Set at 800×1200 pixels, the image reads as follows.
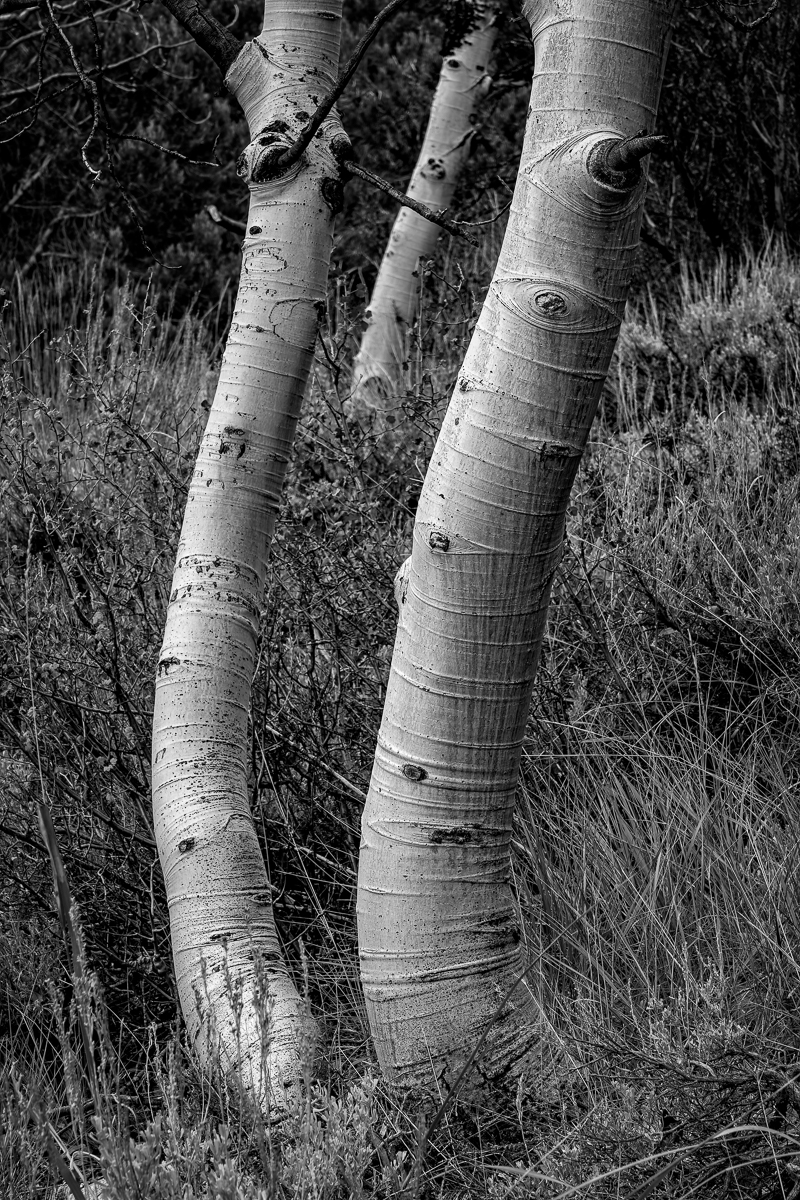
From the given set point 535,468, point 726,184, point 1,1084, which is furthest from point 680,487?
point 726,184

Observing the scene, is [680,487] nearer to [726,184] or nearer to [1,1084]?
[1,1084]

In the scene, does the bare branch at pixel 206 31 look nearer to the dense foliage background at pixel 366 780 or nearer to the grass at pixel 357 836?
the dense foliage background at pixel 366 780

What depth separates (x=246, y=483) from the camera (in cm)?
210

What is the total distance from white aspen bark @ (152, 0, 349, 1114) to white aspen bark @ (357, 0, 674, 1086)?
1.21 ft

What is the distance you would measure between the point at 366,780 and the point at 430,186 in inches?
199

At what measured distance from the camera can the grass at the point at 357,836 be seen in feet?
4.79

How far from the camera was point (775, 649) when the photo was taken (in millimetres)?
2934

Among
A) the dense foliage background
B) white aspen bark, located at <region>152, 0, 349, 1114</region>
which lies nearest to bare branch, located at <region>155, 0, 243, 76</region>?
white aspen bark, located at <region>152, 0, 349, 1114</region>

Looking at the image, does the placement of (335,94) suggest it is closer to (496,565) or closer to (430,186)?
(496,565)

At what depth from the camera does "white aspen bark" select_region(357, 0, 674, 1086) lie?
1550mm

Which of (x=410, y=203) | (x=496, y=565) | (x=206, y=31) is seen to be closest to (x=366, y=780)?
(x=496, y=565)

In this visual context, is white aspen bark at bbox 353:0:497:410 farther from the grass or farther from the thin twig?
the thin twig

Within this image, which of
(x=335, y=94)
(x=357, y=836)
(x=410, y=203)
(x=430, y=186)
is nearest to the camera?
(x=335, y=94)

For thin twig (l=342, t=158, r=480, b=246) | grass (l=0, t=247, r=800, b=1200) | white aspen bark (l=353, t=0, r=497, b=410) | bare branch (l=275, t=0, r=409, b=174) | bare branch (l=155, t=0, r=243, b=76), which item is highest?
white aspen bark (l=353, t=0, r=497, b=410)
